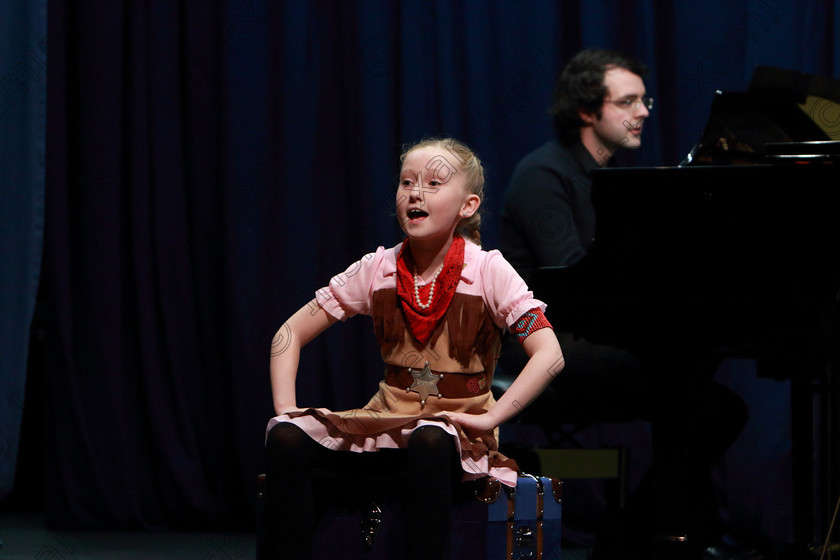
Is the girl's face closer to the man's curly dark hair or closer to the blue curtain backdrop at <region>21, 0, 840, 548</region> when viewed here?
the man's curly dark hair

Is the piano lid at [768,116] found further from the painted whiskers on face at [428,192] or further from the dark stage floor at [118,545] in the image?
the dark stage floor at [118,545]

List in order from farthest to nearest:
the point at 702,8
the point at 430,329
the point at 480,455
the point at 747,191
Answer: the point at 702,8 < the point at 747,191 < the point at 430,329 < the point at 480,455

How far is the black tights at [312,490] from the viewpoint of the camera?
5.48ft

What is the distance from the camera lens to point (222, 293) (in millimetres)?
3613

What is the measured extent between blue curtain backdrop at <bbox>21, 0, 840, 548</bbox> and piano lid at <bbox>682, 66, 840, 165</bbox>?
1.02 meters

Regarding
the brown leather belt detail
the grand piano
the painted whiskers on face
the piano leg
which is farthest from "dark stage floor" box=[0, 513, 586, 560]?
the painted whiskers on face

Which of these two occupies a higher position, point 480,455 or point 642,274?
point 642,274

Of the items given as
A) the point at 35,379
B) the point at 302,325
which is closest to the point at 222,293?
the point at 35,379

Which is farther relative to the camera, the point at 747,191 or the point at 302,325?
the point at 747,191

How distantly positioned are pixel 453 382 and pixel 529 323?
19cm

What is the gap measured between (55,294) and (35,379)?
0.56 m

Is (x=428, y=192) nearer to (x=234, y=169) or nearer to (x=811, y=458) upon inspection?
(x=811, y=458)

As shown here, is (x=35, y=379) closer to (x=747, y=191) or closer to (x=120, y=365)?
(x=120, y=365)

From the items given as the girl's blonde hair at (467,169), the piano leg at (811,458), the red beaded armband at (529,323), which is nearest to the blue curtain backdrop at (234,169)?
the piano leg at (811,458)
